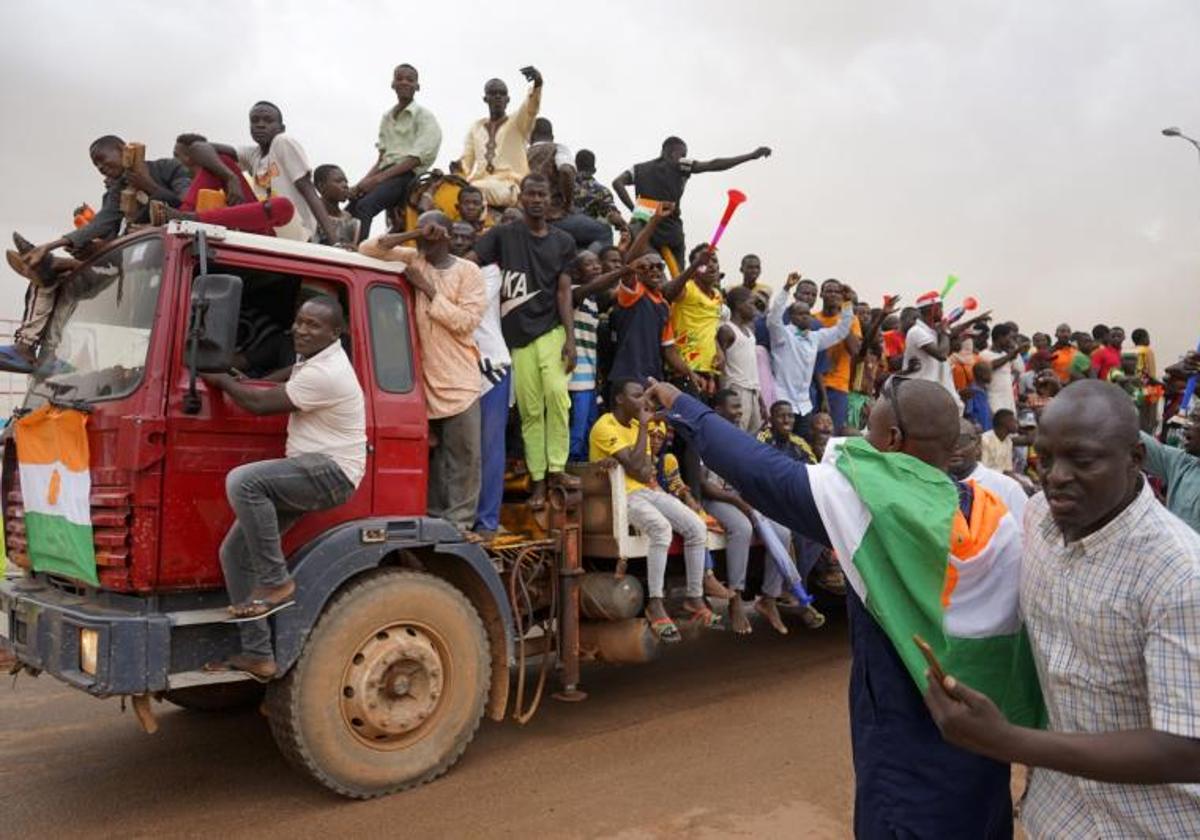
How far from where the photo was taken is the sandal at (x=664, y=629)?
17.5ft

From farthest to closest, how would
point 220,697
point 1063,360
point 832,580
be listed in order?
1. point 1063,360
2. point 832,580
3. point 220,697

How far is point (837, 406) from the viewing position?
8.37 meters

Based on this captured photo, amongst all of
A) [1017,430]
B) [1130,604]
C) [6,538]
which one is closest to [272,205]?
[6,538]

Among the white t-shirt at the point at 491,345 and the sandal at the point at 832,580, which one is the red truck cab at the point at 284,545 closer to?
the white t-shirt at the point at 491,345

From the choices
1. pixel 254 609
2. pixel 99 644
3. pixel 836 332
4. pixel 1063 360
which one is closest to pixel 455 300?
pixel 254 609

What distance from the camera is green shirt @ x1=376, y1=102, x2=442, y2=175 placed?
287 inches

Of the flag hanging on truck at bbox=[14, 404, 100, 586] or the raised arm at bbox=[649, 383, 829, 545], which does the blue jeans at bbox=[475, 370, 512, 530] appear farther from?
the raised arm at bbox=[649, 383, 829, 545]

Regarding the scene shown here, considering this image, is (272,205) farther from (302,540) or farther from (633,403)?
(633,403)

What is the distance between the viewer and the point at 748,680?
20.7 ft

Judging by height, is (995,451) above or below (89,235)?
below

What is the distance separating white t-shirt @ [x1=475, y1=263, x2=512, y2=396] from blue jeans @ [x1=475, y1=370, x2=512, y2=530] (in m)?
0.07

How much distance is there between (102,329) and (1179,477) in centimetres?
497

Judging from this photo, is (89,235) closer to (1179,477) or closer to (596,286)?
(596,286)

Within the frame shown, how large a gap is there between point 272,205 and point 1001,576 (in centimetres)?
381
